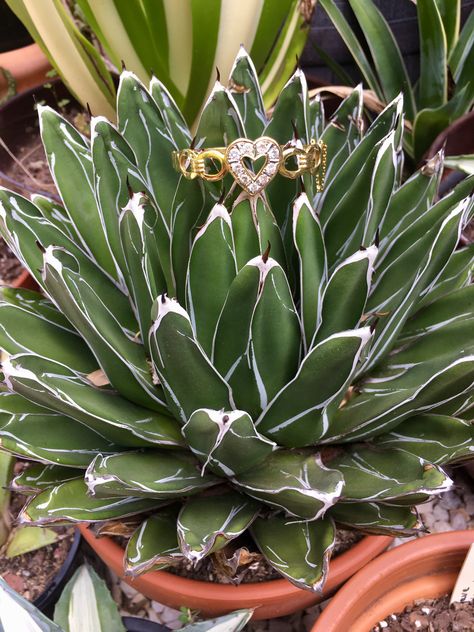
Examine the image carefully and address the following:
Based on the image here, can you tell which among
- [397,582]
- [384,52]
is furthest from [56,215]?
[384,52]

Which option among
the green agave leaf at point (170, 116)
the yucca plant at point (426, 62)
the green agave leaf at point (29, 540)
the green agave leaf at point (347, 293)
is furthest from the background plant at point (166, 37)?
the green agave leaf at point (29, 540)

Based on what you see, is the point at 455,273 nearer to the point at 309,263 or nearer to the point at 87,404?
the point at 309,263

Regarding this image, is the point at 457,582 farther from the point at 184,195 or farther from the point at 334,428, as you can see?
the point at 184,195

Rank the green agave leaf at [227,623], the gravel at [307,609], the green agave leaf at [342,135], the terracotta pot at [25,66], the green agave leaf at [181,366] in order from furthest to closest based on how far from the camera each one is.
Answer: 1. the terracotta pot at [25,66]
2. the gravel at [307,609]
3. the green agave leaf at [342,135]
4. the green agave leaf at [227,623]
5. the green agave leaf at [181,366]

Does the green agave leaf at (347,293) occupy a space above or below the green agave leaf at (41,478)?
above

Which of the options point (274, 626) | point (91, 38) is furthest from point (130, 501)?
point (91, 38)

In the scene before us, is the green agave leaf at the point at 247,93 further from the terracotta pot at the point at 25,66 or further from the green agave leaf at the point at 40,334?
the terracotta pot at the point at 25,66
